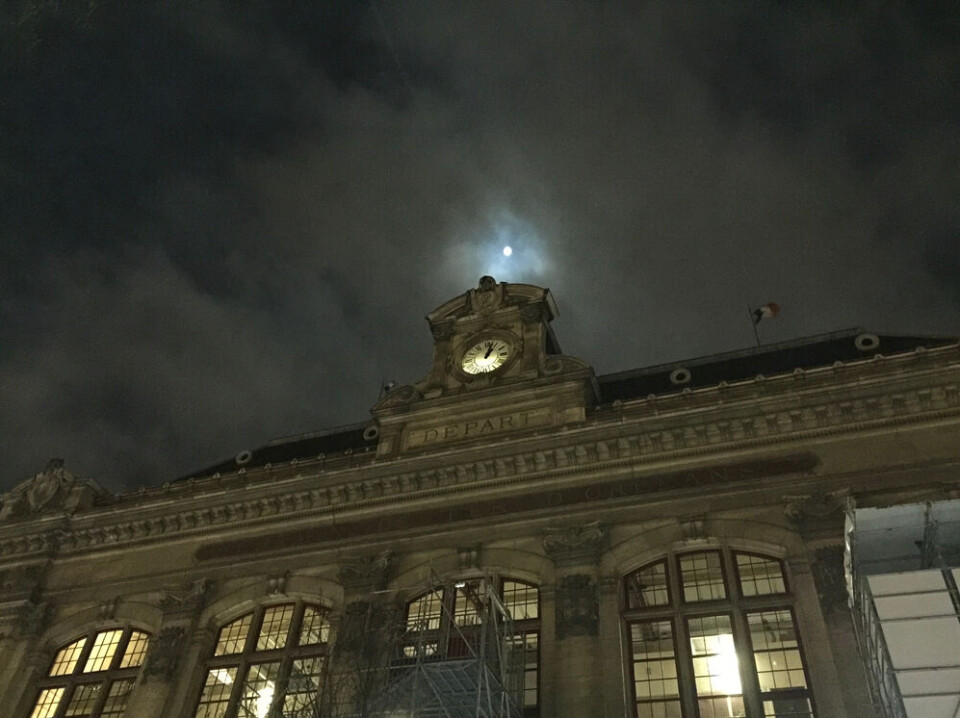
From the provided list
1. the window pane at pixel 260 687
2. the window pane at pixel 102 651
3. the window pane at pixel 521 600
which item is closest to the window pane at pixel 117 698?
the window pane at pixel 102 651

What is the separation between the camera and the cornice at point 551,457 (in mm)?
19266

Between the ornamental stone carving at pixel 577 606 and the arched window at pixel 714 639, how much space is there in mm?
746

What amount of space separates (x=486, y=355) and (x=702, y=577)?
9569mm

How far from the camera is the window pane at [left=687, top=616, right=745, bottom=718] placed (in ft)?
53.7

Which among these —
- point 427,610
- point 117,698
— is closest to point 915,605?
point 427,610

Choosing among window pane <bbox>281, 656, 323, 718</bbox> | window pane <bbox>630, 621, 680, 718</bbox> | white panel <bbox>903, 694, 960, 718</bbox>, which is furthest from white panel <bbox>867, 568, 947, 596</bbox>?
window pane <bbox>281, 656, 323, 718</bbox>

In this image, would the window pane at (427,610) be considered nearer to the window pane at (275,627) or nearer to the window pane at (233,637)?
the window pane at (275,627)

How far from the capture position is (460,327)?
2630 centimetres

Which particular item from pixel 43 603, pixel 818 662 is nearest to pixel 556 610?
pixel 818 662

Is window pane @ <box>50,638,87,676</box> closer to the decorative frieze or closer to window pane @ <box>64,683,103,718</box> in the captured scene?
window pane @ <box>64,683,103,718</box>

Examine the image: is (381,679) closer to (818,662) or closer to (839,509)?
(818,662)

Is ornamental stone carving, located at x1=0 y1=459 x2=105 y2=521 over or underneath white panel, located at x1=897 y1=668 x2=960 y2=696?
over

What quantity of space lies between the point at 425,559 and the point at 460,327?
7.95 m

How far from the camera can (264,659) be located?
20812 millimetres
